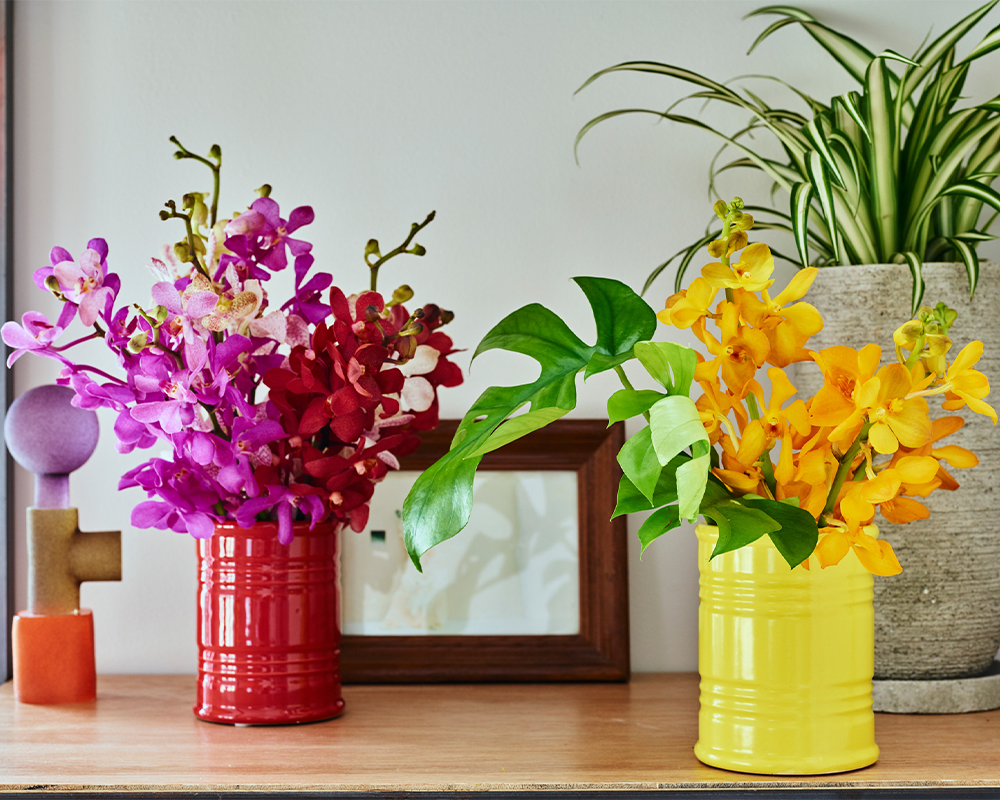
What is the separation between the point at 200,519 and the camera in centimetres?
80

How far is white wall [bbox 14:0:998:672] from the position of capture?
3.49 feet

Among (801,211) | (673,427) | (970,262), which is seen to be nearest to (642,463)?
(673,427)

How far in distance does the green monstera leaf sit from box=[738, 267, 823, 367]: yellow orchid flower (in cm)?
7

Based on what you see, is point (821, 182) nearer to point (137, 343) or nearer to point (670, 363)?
point (670, 363)

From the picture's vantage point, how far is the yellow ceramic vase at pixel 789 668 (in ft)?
2.17

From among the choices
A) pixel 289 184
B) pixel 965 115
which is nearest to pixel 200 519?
pixel 289 184

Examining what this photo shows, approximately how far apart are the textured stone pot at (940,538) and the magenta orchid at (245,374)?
16.5 inches

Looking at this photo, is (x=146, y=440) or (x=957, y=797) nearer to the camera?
(x=957, y=797)

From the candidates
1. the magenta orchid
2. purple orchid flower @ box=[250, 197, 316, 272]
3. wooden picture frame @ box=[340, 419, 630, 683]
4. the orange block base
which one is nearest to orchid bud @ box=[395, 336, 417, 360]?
the magenta orchid

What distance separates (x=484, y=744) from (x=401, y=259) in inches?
22.0

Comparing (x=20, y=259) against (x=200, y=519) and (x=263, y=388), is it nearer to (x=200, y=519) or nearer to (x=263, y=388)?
(x=263, y=388)

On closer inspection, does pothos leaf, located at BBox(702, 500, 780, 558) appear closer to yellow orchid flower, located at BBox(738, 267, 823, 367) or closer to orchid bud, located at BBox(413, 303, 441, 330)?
yellow orchid flower, located at BBox(738, 267, 823, 367)

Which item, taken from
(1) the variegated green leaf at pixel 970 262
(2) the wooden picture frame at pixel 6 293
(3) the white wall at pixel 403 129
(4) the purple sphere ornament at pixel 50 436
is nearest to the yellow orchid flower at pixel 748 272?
(1) the variegated green leaf at pixel 970 262

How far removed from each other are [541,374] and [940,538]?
46 centimetres
